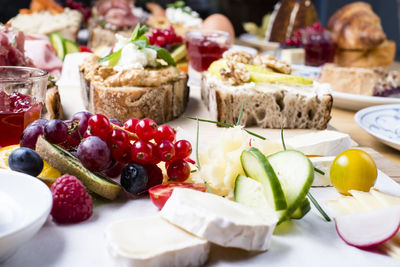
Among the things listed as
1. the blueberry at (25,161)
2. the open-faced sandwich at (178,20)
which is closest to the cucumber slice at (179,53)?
the open-faced sandwich at (178,20)

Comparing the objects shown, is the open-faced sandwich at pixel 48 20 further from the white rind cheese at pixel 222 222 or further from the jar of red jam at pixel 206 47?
the white rind cheese at pixel 222 222

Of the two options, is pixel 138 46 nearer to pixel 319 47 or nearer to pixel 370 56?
pixel 319 47

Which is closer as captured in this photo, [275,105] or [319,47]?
[275,105]

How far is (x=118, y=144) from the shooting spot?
3.95 ft

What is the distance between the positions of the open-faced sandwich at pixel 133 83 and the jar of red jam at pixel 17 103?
42 cm

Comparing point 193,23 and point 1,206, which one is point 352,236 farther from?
point 193,23

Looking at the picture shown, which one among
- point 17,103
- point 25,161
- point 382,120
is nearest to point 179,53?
point 382,120

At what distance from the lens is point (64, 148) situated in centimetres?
128

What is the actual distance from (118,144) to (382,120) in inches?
52.1

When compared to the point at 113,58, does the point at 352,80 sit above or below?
below

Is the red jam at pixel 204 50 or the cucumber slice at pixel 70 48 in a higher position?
the red jam at pixel 204 50

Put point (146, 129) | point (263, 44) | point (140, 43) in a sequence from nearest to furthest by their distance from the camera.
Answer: point (146, 129)
point (140, 43)
point (263, 44)

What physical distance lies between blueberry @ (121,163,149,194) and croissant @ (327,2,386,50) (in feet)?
9.62

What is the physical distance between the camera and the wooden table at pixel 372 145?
158cm
